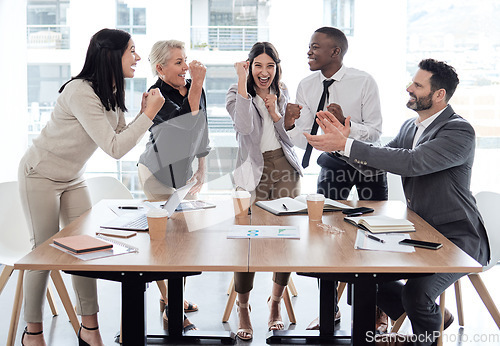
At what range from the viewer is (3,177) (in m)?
4.10

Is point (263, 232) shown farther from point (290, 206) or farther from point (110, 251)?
point (110, 251)

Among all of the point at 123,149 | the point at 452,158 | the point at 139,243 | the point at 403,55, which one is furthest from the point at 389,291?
the point at 403,55

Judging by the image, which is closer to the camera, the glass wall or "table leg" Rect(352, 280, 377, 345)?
"table leg" Rect(352, 280, 377, 345)

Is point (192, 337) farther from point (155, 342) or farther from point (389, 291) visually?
point (389, 291)

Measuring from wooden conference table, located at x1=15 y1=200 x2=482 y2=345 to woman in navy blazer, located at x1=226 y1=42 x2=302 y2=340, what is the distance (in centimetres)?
73

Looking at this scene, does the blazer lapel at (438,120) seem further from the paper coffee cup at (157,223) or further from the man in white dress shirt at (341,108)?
the paper coffee cup at (157,223)

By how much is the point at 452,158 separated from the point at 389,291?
2.09 feet

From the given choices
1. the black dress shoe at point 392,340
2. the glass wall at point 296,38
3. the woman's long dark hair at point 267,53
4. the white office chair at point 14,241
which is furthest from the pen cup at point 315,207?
the glass wall at point 296,38

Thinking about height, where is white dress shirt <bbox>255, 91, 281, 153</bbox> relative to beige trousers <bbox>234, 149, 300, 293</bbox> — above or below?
above

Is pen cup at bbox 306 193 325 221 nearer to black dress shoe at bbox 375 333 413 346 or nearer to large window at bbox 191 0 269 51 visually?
black dress shoe at bbox 375 333 413 346

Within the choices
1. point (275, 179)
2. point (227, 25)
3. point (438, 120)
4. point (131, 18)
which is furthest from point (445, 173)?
point (131, 18)

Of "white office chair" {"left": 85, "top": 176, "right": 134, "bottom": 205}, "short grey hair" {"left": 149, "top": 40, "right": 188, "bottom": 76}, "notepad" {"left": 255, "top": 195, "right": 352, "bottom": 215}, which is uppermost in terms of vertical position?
"short grey hair" {"left": 149, "top": 40, "right": 188, "bottom": 76}

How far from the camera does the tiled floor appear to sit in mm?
2875

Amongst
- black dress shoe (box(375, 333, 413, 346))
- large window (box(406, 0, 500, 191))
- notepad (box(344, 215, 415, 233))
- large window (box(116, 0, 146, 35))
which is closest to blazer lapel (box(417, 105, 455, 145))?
notepad (box(344, 215, 415, 233))
